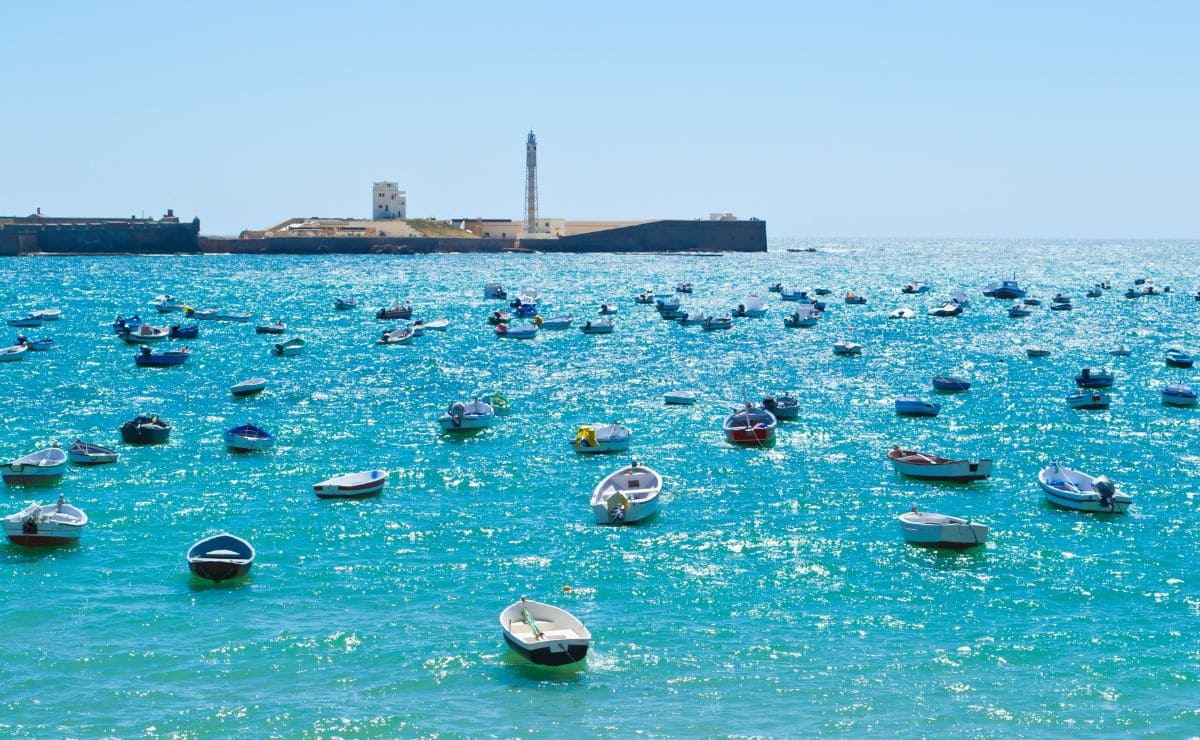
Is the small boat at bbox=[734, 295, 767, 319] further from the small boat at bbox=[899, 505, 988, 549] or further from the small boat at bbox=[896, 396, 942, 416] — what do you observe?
the small boat at bbox=[899, 505, 988, 549]

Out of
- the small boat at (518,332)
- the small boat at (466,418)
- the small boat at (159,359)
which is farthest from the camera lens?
the small boat at (518,332)

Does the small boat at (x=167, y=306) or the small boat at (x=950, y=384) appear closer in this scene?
the small boat at (x=950, y=384)

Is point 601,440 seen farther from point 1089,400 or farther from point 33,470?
point 1089,400

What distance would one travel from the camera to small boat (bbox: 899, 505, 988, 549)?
133ft

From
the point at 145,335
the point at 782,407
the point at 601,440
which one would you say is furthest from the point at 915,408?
the point at 145,335

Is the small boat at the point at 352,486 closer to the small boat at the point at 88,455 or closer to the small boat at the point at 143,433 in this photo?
the small boat at the point at 88,455

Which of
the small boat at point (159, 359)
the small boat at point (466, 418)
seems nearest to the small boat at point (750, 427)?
the small boat at point (466, 418)

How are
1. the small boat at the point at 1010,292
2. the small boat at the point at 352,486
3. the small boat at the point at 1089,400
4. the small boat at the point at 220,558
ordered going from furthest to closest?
1. the small boat at the point at 1010,292
2. the small boat at the point at 1089,400
3. the small boat at the point at 352,486
4. the small boat at the point at 220,558

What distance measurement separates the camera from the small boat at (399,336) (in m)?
103

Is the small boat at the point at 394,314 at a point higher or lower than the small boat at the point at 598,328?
higher

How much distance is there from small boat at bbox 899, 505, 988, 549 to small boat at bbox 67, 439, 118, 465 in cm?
3140

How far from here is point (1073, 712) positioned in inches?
1144

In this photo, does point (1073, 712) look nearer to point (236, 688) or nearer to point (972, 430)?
point (236, 688)

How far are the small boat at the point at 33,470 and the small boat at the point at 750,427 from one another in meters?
27.1
